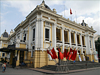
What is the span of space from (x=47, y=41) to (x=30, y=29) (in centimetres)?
562

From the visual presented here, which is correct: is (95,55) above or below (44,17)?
below

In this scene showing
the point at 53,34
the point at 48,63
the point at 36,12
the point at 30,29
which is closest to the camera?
the point at 48,63

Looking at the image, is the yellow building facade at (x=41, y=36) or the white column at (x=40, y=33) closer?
the yellow building facade at (x=41, y=36)

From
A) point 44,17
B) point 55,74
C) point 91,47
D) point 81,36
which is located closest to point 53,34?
point 44,17

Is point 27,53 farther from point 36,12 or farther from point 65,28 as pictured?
point 65,28

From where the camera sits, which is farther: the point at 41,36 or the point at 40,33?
the point at 40,33

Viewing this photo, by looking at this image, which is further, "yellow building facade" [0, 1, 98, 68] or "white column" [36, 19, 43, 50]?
"white column" [36, 19, 43, 50]

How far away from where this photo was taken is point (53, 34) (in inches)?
808

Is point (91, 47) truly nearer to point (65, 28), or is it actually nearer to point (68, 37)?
point (68, 37)

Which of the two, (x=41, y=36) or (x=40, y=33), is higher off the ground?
(x=40, y=33)

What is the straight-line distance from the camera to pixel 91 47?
3127 centimetres

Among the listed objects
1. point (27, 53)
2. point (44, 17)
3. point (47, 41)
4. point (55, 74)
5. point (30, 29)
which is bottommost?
point (55, 74)

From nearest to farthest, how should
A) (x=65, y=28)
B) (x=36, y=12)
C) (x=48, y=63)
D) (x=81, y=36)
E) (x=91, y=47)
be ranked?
(x=48, y=63)
(x=36, y=12)
(x=65, y=28)
(x=81, y=36)
(x=91, y=47)

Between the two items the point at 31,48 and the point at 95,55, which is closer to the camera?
the point at 31,48
